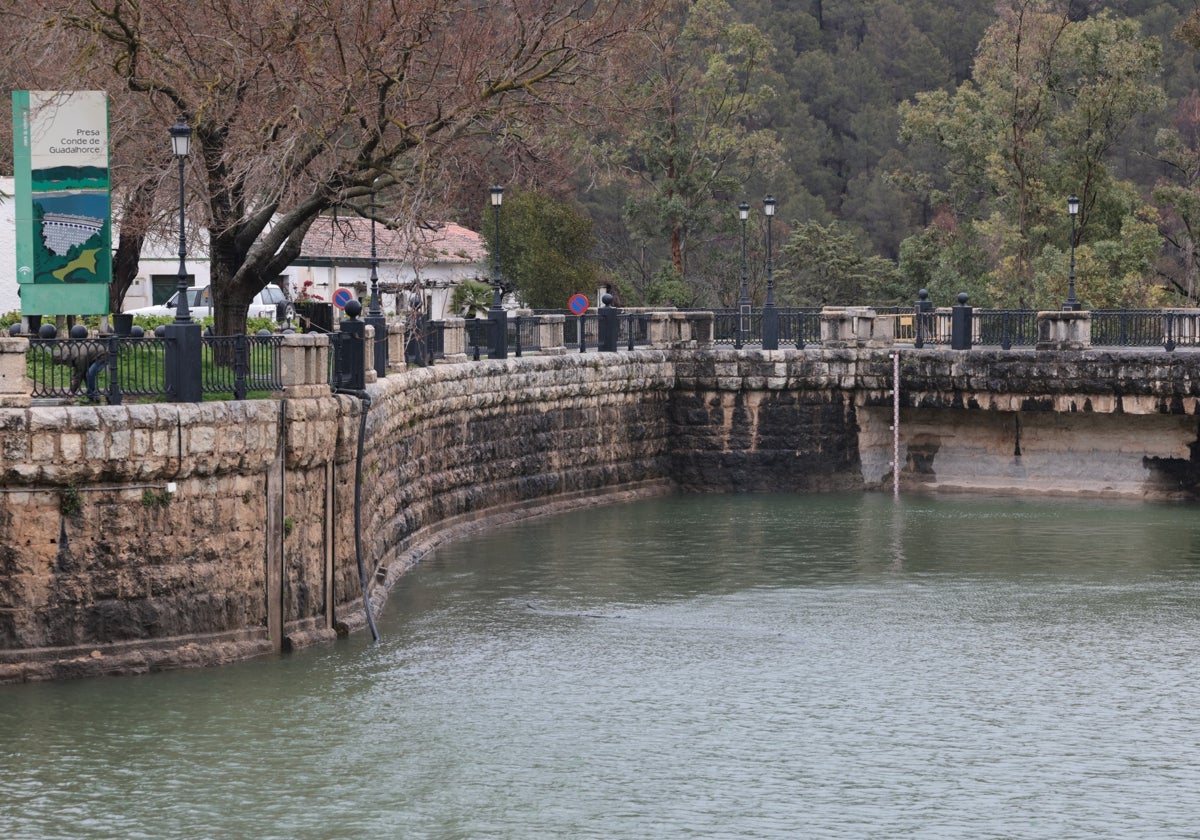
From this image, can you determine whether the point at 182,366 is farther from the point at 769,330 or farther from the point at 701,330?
the point at 769,330

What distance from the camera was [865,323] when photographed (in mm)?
42062

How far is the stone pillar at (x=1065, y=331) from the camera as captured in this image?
4038cm

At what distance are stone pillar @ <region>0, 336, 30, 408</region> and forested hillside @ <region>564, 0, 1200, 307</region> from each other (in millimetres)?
24666

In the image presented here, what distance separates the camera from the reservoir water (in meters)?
18.1

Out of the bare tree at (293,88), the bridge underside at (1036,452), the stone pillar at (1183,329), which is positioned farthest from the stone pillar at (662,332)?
the bare tree at (293,88)

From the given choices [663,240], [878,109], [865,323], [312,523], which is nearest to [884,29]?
[878,109]

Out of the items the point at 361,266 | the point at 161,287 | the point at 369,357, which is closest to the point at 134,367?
the point at 369,357

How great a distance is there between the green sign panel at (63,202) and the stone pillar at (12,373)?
3.29 m

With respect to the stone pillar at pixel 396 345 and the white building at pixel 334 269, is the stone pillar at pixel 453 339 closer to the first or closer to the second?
the stone pillar at pixel 396 345

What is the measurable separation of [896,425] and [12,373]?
78.6 feet

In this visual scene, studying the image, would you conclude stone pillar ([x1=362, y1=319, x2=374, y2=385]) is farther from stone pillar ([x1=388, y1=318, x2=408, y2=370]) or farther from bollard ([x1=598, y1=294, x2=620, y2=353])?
bollard ([x1=598, y1=294, x2=620, y2=353])

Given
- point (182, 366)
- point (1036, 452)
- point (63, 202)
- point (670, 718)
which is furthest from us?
point (1036, 452)

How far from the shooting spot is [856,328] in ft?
138

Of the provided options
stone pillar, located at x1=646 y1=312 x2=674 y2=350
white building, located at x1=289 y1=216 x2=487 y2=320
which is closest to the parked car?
white building, located at x1=289 y1=216 x2=487 y2=320
